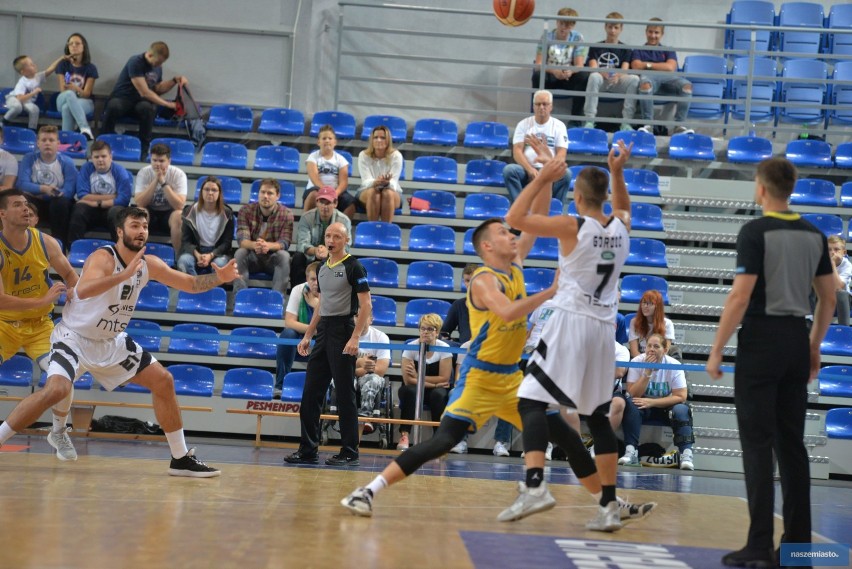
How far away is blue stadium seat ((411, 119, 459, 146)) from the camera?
14828mm

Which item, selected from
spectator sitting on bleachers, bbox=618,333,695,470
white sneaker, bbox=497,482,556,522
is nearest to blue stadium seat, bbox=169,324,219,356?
spectator sitting on bleachers, bbox=618,333,695,470

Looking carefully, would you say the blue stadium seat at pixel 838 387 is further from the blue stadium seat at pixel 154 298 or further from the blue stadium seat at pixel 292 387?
the blue stadium seat at pixel 154 298

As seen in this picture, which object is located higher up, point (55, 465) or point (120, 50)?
point (120, 50)

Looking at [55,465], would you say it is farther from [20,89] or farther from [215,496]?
[20,89]

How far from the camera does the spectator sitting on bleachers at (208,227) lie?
11.7m

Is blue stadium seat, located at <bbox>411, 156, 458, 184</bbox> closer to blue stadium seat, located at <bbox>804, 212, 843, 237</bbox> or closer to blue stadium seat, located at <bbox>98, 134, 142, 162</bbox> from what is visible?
blue stadium seat, located at <bbox>98, 134, 142, 162</bbox>

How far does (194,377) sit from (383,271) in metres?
2.73

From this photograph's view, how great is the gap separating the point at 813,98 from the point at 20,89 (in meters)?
12.6

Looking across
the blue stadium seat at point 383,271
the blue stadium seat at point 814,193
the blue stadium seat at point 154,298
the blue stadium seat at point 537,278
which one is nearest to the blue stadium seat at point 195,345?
the blue stadium seat at point 154,298

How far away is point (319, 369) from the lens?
8.69 metres

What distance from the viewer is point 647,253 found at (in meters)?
12.9

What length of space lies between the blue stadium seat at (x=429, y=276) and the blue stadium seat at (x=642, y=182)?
3.45 m

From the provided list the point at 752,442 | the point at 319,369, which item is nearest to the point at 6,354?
the point at 319,369

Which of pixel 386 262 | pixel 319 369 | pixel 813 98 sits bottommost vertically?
pixel 319 369
